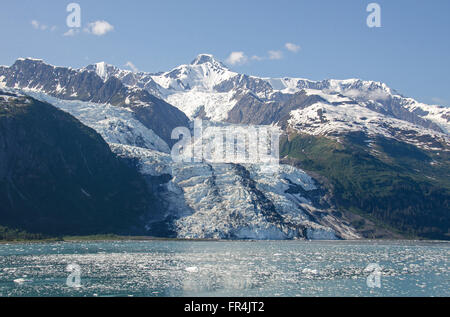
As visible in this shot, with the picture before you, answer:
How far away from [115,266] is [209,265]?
29.8 meters

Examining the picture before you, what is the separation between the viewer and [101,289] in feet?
431

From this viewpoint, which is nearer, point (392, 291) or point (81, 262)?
point (392, 291)

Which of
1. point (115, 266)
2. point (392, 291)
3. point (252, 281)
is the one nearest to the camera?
point (392, 291)

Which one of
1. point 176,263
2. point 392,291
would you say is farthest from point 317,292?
point 176,263
